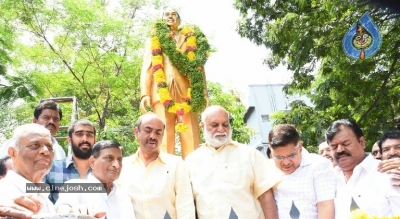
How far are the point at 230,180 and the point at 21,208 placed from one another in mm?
1757

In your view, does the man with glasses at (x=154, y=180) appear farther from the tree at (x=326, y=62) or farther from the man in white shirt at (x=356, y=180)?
the tree at (x=326, y=62)

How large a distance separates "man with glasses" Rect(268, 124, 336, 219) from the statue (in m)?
2.45

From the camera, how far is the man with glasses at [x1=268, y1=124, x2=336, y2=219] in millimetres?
3254

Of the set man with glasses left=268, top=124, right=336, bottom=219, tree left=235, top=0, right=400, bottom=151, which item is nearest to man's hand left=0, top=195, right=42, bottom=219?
man with glasses left=268, top=124, right=336, bottom=219

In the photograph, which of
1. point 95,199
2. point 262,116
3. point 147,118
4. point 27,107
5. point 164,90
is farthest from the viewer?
point 262,116

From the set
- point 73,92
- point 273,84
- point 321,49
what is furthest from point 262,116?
point 321,49

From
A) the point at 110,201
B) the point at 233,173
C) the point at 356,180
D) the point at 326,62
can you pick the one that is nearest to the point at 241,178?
the point at 233,173

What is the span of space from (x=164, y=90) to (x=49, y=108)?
1620mm

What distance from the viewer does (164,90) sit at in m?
5.76

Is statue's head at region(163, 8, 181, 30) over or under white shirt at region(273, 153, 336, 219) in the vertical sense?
over

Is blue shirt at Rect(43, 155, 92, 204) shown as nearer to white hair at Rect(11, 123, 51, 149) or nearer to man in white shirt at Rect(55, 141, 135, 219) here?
man in white shirt at Rect(55, 141, 135, 219)

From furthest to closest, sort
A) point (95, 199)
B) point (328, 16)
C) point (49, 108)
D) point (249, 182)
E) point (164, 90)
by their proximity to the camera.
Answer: point (328, 16), point (164, 90), point (49, 108), point (249, 182), point (95, 199)

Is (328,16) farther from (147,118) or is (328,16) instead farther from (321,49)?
(147,118)

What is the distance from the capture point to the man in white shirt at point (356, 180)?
3000 mm
